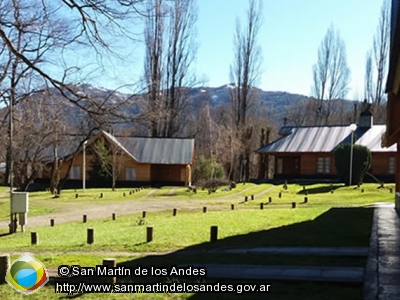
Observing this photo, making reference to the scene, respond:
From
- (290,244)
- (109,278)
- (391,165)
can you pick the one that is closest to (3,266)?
(109,278)

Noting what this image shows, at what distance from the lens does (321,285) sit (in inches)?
257

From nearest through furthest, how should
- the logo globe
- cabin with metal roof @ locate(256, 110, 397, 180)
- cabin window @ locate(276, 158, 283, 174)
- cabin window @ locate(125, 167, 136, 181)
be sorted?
1. the logo globe
2. cabin with metal roof @ locate(256, 110, 397, 180)
3. cabin window @ locate(125, 167, 136, 181)
4. cabin window @ locate(276, 158, 283, 174)

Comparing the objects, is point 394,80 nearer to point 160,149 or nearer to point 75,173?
point 160,149

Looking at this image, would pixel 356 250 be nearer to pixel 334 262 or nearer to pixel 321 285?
pixel 334 262

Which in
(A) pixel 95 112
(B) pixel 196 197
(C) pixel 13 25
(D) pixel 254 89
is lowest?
(B) pixel 196 197

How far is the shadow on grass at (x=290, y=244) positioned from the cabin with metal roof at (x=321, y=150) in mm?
26379

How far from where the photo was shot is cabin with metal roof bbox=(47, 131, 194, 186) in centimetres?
4722

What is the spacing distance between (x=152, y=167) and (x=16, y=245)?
35.0 metres

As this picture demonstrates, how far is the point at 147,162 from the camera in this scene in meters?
47.8

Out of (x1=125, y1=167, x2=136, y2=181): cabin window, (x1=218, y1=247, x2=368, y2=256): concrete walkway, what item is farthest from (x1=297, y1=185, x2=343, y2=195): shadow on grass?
(x1=218, y1=247, x2=368, y2=256): concrete walkway

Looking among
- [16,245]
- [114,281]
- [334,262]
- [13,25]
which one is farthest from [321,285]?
[16,245]

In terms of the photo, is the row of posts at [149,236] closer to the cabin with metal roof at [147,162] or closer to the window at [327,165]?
the cabin with metal roof at [147,162]

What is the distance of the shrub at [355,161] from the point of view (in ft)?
109

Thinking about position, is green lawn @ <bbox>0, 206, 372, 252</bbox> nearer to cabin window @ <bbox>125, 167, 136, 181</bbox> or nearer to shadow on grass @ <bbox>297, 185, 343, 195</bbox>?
shadow on grass @ <bbox>297, 185, 343, 195</bbox>
